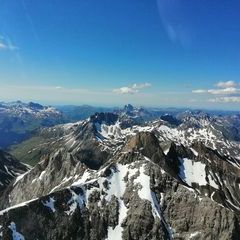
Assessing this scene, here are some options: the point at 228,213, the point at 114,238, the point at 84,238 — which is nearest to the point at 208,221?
the point at 228,213

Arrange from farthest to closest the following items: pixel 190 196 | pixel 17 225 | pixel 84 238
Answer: pixel 190 196 → pixel 84 238 → pixel 17 225

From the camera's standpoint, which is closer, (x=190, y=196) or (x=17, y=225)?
(x=17, y=225)

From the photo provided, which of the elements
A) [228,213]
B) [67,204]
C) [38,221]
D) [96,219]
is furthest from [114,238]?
[228,213]

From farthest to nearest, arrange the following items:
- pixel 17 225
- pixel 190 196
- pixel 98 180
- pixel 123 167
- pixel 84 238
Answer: pixel 123 167
pixel 98 180
pixel 190 196
pixel 84 238
pixel 17 225

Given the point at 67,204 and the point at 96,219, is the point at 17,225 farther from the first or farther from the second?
the point at 96,219

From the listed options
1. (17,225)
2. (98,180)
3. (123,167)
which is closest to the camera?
(17,225)

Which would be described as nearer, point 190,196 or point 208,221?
point 208,221

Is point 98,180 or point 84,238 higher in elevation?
point 98,180

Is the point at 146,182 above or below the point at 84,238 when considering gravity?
above

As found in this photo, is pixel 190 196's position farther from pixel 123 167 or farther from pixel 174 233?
pixel 123 167
